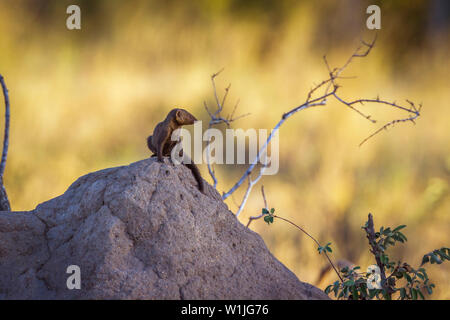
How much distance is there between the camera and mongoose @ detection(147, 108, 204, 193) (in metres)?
3.54

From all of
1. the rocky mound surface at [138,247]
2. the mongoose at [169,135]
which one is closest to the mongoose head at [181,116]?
the mongoose at [169,135]

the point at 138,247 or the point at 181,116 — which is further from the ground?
the point at 181,116

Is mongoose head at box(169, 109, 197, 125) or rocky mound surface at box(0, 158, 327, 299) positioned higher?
mongoose head at box(169, 109, 197, 125)

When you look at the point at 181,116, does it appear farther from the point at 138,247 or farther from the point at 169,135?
the point at 138,247

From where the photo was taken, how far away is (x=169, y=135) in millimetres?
3572

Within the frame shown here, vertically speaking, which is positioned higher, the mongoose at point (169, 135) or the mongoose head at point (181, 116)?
the mongoose head at point (181, 116)

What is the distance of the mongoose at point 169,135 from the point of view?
354 cm

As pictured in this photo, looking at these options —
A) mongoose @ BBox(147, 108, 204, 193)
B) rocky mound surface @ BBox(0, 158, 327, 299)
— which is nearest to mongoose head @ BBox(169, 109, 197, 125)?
mongoose @ BBox(147, 108, 204, 193)

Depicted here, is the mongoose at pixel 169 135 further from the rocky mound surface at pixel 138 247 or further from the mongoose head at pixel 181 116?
the rocky mound surface at pixel 138 247

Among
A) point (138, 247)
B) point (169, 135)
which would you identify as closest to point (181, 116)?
point (169, 135)

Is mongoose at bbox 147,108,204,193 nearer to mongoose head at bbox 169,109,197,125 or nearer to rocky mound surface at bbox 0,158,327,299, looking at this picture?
mongoose head at bbox 169,109,197,125
